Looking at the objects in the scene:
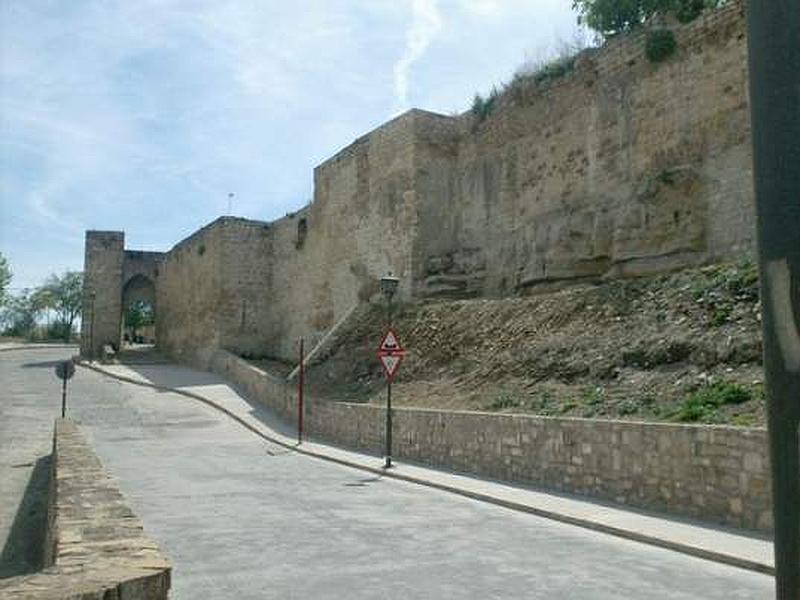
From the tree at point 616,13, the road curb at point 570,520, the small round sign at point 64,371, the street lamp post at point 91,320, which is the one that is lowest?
the road curb at point 570,520

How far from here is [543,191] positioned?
21656 mm

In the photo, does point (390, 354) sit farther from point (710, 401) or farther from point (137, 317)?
A: point (137, 317)

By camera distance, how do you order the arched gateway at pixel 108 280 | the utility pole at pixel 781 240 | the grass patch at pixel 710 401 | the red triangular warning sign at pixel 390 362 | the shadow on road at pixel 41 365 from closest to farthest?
the utility pole at pixel 781 240, the grass patch at pixel 710 401, the red triangular warning sign at pixel 390 362, the shadow on road at pixel 41 365, the arched gateway at pixel 108 280

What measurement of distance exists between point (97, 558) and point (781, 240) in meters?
3.47

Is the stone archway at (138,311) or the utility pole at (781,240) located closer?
the utility pole at (781,240)

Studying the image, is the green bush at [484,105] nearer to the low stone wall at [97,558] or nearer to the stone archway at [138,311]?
the low stone wall at [97,558]

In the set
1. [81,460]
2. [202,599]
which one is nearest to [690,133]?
[81,460]

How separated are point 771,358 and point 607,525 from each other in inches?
290

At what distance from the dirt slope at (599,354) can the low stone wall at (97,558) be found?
6867mm

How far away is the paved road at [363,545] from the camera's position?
20.1ft

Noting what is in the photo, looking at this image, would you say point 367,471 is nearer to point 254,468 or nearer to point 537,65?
point 254,468

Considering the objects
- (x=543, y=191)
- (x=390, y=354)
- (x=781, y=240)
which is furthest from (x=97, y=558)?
(x=543, y=191)

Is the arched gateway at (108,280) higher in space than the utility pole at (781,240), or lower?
higher

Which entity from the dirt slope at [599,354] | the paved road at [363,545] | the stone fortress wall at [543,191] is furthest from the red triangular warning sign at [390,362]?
the stone fortress wall at [543,191]
